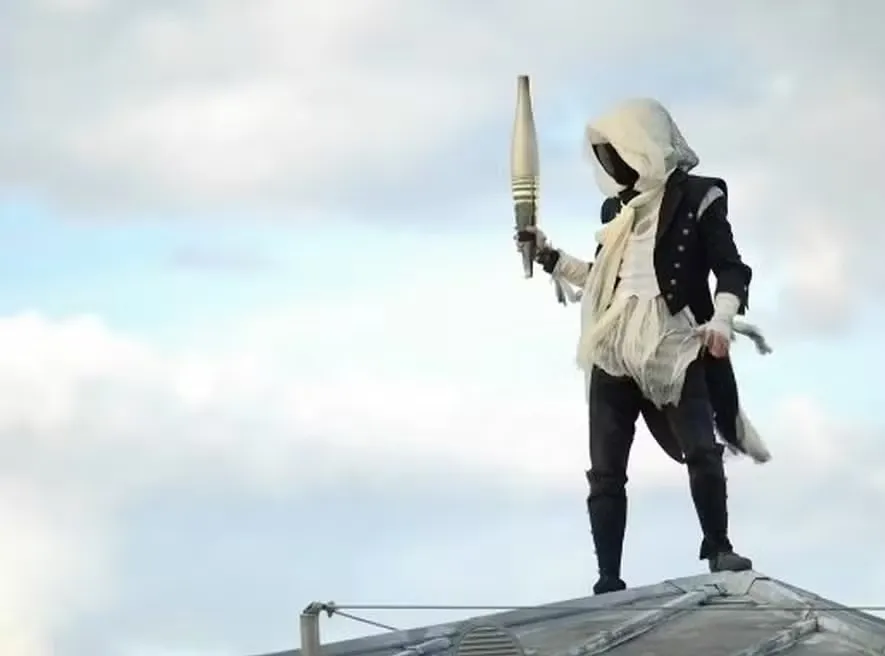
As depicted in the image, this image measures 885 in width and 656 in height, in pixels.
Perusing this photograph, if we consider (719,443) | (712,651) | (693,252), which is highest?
(693,252)

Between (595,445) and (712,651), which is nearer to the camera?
(712,651)

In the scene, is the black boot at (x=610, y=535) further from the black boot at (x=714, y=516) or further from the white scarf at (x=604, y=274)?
the white scarf at (x=604, y=274)

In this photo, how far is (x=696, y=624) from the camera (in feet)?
48.3

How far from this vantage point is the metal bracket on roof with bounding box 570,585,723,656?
14.1m

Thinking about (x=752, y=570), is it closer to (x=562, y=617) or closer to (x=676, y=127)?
(x=562, y=617)

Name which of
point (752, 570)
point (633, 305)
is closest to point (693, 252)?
point (633, 305)

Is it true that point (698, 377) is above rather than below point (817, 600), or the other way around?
above

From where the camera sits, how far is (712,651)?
14094mm

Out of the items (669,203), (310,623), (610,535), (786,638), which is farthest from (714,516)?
(310,623)

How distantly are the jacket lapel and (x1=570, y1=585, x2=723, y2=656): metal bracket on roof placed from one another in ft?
6.84

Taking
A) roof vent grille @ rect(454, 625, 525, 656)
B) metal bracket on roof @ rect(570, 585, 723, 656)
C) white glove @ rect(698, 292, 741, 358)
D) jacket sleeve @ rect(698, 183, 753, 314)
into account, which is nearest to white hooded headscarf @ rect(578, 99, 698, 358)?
jacket sleeve @ rect(698, 183, 753, 314)

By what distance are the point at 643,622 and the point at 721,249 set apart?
7.28ft

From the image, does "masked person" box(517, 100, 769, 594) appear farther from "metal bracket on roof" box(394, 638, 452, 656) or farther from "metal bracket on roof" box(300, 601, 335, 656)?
"metal bracket on roof" box(300, 601, 335, 656)

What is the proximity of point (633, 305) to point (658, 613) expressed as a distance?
181 centimetres
